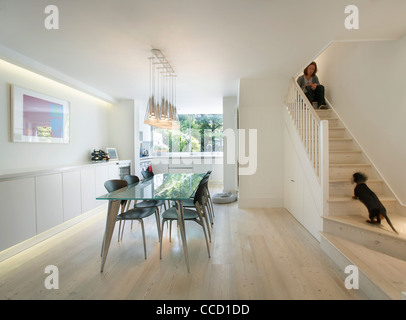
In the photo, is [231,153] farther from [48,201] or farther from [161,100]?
[48,201]

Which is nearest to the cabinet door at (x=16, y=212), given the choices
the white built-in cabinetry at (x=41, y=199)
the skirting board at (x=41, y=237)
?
the white built-in cabinetry at (x=41, y=199)

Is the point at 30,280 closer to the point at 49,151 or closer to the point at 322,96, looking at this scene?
the point at 49,151

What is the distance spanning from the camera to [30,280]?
1883 millimetres

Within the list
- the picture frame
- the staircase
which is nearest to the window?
the picture frame

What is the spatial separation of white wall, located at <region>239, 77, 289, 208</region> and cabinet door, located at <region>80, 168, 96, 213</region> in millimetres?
2984

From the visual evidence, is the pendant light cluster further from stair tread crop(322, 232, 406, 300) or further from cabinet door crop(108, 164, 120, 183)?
stair tread crop(322, 232, 406, 300)

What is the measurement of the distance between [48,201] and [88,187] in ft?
2.85

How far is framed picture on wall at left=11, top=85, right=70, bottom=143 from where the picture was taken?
2.88 metres

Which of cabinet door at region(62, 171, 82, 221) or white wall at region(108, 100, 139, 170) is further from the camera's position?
white wall at region(108, 100, 139, 170)

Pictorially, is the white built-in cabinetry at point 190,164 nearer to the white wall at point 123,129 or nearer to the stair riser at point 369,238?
the white wall at point 123,129

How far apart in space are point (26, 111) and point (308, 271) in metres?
4.40

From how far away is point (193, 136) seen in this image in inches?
294

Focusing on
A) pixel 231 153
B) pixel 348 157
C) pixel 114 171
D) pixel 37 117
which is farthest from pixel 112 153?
pixel 348 157

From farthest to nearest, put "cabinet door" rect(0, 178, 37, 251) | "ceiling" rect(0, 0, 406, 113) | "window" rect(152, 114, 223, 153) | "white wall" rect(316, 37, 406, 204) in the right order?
"window" rect(152, 114, 223, 153) → "white wall" rect(316, 37, 406, 204) → "cabinet door" rect(0, 178, 37, 251) → "ceiling" rect(0, 0, 406, 113)
